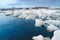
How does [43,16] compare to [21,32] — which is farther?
[43,16]

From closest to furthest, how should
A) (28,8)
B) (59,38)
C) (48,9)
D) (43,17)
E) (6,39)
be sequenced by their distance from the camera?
(59,38) < (6,39) < (43,17) < (48,9) < (28,8)

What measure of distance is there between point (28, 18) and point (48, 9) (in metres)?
1.22

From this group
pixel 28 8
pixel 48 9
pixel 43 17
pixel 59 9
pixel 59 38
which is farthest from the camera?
pixel 28 8

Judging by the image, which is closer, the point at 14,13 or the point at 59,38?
the point at 59,38

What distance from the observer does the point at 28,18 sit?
511cm

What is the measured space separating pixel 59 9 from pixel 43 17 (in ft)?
2.90

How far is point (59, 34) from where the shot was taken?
74.6 inches

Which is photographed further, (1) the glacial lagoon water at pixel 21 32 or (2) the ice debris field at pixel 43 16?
(2) the ice debris field at pixel 43 16

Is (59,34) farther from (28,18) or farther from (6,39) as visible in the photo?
(28,18)

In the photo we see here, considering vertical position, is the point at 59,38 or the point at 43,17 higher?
the point at 59,38

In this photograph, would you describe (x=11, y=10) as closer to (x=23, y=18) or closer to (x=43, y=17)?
(x=23, y=18)

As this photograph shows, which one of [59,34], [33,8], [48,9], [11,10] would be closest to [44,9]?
[48,9]

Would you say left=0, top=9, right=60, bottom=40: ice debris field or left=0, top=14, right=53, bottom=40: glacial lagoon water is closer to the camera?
left=0, top=14, right=53, bottom=40: glacial lagoon water

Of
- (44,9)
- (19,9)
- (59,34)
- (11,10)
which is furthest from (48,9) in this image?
(59,34)
